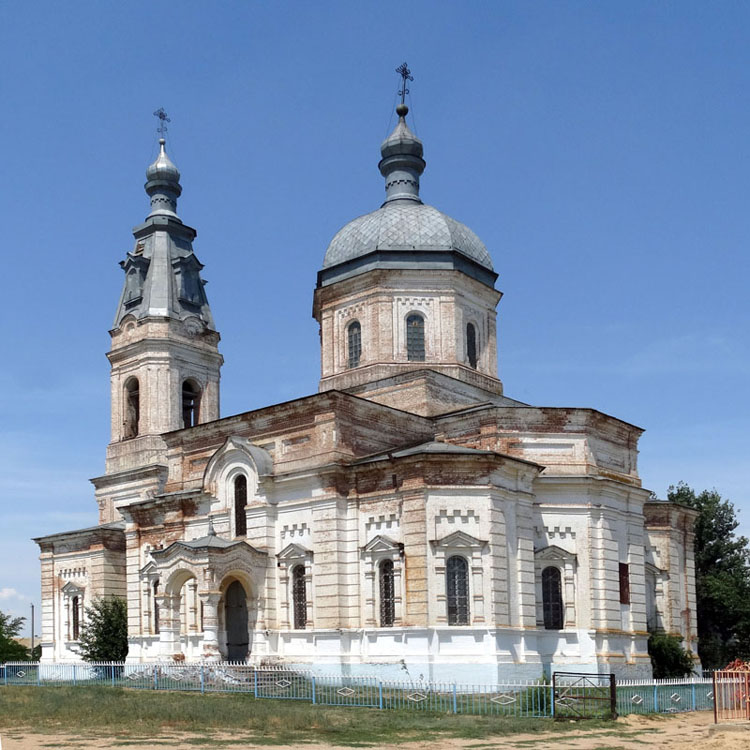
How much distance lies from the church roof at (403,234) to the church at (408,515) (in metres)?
0.07

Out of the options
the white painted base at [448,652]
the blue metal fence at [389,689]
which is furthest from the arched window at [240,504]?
the blue metal fence at [389,689]

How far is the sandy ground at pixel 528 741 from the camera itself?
52.1 ft

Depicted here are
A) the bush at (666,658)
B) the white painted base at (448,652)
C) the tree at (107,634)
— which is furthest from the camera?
the tree at (107,634)

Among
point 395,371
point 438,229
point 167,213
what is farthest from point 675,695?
point 167,213

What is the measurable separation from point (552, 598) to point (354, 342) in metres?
10.6

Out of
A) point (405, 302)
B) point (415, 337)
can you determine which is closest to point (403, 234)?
point (405, 302)

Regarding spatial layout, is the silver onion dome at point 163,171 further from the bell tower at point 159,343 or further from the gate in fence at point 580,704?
the gate in fence at point 580,704

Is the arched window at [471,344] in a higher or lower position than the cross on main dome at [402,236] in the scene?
lower

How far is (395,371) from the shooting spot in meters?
32.1

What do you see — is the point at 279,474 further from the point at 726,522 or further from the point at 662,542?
the point at 726,522

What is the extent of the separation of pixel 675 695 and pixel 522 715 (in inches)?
150

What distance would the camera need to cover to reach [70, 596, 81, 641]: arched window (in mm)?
38125

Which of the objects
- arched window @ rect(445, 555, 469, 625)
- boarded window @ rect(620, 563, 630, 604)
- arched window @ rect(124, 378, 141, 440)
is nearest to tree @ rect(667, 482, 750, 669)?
boarded window @ rect(620, 563, 630, 604)

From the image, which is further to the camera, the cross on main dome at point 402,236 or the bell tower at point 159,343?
the bell tower at point 159,343
